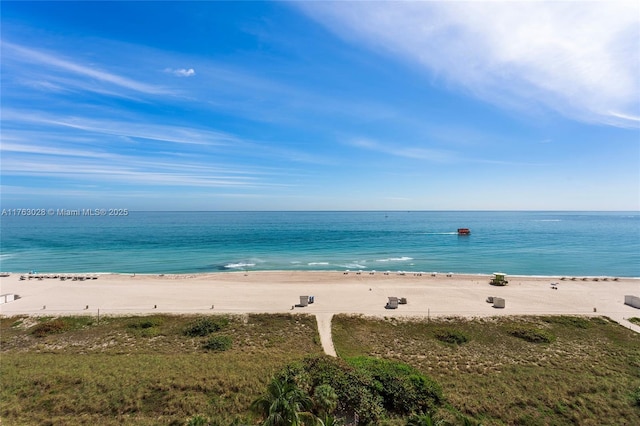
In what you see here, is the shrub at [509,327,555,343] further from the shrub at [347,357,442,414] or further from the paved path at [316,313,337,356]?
the paved path at [316,313,337,356]

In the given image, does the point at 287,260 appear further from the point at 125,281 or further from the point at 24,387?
the point at 24,387

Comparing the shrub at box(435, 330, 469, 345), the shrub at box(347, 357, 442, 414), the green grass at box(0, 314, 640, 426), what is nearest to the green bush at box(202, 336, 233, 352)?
the green grass at box(0, 314, 640, 426)

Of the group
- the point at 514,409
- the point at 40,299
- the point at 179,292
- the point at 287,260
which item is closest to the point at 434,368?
the point at 514,409

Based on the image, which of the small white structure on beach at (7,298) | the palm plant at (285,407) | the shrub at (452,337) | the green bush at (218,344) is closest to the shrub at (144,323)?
the green bush at (218,344)

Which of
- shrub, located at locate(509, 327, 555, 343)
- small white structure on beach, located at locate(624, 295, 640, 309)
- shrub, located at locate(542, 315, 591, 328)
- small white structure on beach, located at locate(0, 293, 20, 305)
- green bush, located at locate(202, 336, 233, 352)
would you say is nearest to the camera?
green bush, located at locate(202, 336, 233, 352)

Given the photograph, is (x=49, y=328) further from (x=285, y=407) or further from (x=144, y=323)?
(x=285, y=407)
